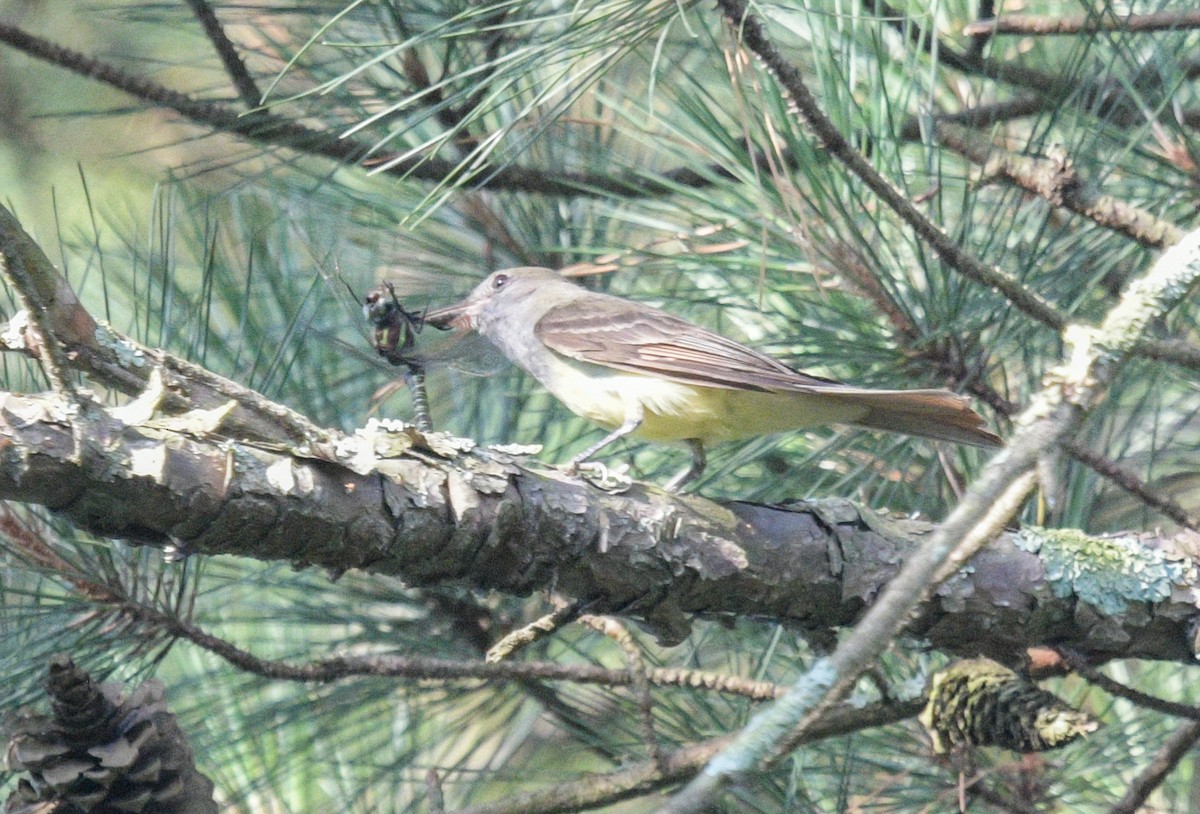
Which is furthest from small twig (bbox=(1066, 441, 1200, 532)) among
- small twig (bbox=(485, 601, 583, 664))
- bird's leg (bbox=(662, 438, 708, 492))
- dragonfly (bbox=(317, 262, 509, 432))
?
dragonfly (bbox=(317, 262, 509, 432))

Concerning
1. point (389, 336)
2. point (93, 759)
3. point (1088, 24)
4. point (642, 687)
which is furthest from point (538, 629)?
point (1088, 24)

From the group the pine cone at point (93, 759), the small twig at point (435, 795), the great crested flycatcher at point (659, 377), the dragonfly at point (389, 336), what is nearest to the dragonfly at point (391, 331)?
the dragonfly at point (389, 336)

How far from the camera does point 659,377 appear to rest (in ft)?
10.4

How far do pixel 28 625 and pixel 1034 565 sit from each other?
1900 millimetres

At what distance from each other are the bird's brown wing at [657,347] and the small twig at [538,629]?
36.5 inches

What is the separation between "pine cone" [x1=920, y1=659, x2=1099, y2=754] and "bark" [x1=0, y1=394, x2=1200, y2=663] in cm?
7

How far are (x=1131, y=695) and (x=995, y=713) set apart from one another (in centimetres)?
24

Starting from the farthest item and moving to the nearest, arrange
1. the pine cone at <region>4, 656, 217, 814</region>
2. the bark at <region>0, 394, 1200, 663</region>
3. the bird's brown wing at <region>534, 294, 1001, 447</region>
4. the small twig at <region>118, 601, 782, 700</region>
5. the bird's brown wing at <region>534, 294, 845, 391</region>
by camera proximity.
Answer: the bird's brown wing at <region>534, 294, 845, 391</region>
the bird's brown wing at <region>534, 294, 1001, 447</region>
the small twig at <region>118, 601, 782, 700</region>
the pine cone at <region>4, 656, 217, 814</region>
the bark at <region>0, 394, 1200, 663</region>

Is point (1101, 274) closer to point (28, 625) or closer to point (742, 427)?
point (742, 427)

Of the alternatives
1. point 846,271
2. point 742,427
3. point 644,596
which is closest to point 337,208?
point 742,427

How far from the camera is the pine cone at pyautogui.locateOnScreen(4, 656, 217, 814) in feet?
6.64

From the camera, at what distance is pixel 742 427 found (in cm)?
313

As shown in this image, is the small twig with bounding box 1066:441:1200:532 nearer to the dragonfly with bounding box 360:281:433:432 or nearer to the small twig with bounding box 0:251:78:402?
the dragonfly with bounding box 360:281:433:432

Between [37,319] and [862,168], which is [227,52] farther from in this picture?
[37,319]
